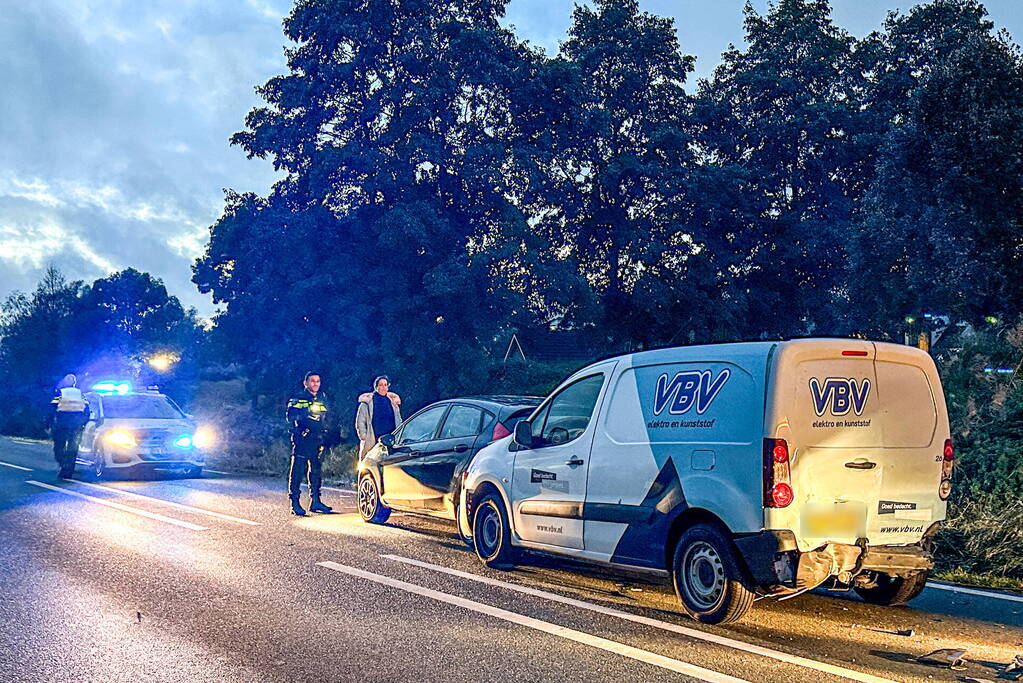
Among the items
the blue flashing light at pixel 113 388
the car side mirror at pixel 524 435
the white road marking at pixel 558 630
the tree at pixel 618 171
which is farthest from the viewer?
the tree at pixel 618 171

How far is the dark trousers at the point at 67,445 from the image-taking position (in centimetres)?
1844

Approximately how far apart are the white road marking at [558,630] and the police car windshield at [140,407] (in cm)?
1178

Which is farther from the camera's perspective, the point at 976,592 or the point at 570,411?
the point at 570,411

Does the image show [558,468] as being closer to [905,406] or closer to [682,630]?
[682,630]

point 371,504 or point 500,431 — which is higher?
point 500,431

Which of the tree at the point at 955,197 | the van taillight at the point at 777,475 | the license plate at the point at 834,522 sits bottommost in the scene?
the license plate at the point at 834,522

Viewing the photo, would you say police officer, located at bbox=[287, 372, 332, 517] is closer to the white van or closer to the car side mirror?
the car side mirror

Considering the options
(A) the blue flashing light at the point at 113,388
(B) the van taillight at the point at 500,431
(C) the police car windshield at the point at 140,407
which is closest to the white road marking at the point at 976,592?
(B) the van taillight at the point at 500,431

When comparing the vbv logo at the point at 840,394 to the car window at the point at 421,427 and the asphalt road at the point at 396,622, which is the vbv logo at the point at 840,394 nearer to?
the asphalt road at the point at 396,622

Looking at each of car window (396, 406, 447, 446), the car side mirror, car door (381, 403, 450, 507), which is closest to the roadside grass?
the car side mirror

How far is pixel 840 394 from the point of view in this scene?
22.5 ft

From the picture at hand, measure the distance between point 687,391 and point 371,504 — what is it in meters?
5.84

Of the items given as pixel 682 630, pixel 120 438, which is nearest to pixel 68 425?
pixel 120 438

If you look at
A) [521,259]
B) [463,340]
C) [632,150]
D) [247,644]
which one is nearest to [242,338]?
[463,340]
